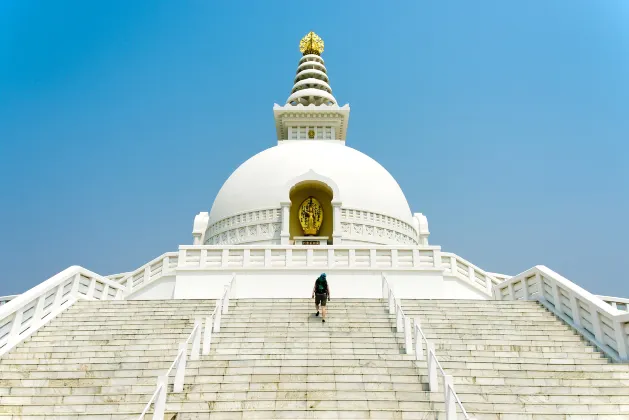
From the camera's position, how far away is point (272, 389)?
8.52 m

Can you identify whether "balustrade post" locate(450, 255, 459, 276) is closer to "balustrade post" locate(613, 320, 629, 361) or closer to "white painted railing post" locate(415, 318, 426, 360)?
"balustrade post" locate(613, 320, 629, 361)

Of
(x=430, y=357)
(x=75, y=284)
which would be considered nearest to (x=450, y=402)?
(x=430, y=357)

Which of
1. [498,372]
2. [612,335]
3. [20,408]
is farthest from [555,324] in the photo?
[20,408]

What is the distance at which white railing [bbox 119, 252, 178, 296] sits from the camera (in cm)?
1834

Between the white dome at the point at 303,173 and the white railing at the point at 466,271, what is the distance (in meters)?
6.90

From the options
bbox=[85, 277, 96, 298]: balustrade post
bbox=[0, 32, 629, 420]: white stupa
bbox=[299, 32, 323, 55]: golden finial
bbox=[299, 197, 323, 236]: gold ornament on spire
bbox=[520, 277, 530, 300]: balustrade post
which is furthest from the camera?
bbox=[299, 32, 323, 55]: golden finial

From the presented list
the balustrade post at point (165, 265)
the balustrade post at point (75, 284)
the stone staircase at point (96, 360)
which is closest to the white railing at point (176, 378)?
the stone staircase at point (96, 360)

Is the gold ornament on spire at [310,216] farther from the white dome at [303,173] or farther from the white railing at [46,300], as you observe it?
the white railing at [46,300]

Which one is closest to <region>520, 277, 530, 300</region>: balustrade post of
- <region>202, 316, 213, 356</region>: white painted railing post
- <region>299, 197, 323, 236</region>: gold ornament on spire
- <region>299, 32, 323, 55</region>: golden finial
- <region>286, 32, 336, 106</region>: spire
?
<region>202, 316, 213, 356</region>: white painted railing post

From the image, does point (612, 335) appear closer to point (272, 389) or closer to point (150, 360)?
point (272, 389)

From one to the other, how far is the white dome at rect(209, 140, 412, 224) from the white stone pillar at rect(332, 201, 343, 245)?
2.63 ft

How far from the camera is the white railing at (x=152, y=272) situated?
60.2 ft

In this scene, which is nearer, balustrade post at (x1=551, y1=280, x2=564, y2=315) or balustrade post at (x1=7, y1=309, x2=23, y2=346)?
balustrade post at (x1=7, y1=309, x2=23, y2=346)

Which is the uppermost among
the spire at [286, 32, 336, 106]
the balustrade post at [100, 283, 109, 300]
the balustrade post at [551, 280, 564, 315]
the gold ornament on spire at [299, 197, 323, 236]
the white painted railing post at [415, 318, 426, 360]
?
the spire at [286, 32, 336, 106]
